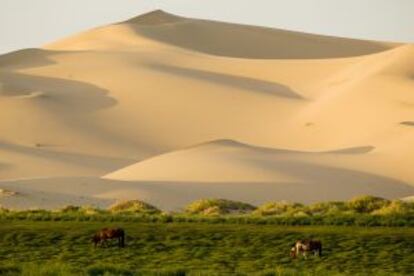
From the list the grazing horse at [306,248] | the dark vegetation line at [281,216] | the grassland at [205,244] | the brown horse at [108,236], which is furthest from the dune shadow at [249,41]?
the grazing horse at [306,248]

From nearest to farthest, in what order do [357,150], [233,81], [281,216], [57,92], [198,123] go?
[281,216]
[357,150]
[198,123]
[57,92]
[233,81]

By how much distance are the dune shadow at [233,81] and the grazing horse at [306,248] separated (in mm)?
66491

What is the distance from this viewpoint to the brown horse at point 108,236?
26062mm

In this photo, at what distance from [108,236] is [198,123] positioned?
58.8m

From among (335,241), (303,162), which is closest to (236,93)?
(303,162)

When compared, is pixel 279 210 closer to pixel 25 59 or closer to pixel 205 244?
pixel 205 244

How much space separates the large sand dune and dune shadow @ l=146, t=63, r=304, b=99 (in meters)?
0.14

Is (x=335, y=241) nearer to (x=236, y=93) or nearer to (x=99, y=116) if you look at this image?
(x=99, y=116)

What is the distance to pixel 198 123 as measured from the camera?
84.8m

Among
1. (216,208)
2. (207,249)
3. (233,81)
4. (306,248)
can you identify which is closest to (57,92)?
(233,81)

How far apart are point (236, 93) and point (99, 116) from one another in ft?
40.1

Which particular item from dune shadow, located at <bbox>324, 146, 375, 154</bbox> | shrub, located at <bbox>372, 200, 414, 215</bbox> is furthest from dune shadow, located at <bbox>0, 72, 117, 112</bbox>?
shrub, located at <bbox>372, 200, 414, 215</bbox>

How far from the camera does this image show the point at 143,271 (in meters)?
21.9

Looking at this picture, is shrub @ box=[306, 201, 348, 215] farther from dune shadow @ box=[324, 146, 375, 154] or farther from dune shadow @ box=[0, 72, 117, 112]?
dune shadow @ box=[0, 72, 117, 112]
